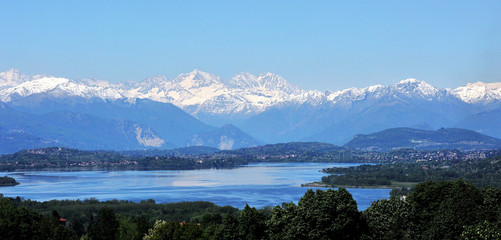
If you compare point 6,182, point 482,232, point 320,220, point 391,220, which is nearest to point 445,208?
point 391,220

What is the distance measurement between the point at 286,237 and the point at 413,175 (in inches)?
4093

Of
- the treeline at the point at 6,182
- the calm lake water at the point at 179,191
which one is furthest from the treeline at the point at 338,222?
the treeline at the point at 6,182

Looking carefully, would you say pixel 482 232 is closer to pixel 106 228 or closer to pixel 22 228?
pixel 106 228

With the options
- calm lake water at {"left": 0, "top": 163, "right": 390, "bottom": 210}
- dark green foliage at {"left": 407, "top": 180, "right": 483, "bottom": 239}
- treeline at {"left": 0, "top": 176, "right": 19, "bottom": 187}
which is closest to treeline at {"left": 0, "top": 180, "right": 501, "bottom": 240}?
dark green foliage at {"left": 407, "top": 180, "right": 483, "bottom": 239}

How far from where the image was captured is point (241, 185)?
14438cm

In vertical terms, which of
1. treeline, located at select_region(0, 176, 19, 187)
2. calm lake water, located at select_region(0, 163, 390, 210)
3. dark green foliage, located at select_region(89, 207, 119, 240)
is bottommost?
dark green foliage, located at select_region(89, 207, 119, 240)

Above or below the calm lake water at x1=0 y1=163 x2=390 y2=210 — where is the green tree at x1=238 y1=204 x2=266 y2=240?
below

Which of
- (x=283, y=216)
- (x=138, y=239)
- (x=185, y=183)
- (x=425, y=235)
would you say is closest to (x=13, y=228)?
(x=138, y=239)

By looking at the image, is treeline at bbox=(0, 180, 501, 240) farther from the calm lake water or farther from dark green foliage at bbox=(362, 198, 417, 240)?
the calm lake water

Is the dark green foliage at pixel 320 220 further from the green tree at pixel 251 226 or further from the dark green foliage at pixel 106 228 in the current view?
the dark green foliage at pixel 106 228

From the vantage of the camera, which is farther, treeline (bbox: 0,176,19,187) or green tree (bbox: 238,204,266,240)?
treeline (bbox: 0,176,19,187)

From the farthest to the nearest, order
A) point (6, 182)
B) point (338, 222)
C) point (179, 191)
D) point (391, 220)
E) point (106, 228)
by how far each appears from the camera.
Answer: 1. point (6, 182)
2. point (179, 191)
3. point (106, 228)
4. point (391, 220)
5. point (338, 222)

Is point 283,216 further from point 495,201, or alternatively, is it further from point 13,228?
point 13,228

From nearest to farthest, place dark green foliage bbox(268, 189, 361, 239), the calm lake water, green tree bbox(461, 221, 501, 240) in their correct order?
green tree bbox(461, 221, 501, 240)
dark green foliage bbox(268, 189, 361, 239)
the calm lake water
